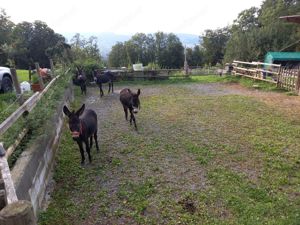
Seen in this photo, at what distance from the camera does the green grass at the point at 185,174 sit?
4039 mm

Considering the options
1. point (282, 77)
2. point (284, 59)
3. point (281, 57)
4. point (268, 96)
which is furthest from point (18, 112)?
point (284, 59)

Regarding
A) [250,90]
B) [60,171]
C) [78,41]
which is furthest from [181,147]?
[78,41]

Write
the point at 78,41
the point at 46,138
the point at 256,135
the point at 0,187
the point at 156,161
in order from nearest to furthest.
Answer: the point at 0,187, the point at 46,138, the point at 156,161, the point at 256,135, the point at 78,41

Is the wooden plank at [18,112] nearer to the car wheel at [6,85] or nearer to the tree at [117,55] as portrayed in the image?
the car wheel at [6,85]

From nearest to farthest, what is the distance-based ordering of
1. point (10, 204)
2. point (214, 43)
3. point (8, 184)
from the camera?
point (10, 204), point (8, 184), point (214, 43)

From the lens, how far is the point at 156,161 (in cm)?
589

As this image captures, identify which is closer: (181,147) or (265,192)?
(265,192)

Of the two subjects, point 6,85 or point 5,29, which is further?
point 5,29

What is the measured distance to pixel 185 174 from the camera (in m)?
5.25

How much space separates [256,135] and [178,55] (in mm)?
56439

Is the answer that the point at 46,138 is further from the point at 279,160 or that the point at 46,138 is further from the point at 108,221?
the point at 279,160

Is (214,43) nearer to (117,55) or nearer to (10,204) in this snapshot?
(117,55)

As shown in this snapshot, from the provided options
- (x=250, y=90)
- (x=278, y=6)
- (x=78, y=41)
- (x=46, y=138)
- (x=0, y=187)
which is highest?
(x=278, y=6)

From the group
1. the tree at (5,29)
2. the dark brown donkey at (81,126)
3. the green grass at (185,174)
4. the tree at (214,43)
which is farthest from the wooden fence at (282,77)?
the tree at (214,43)
